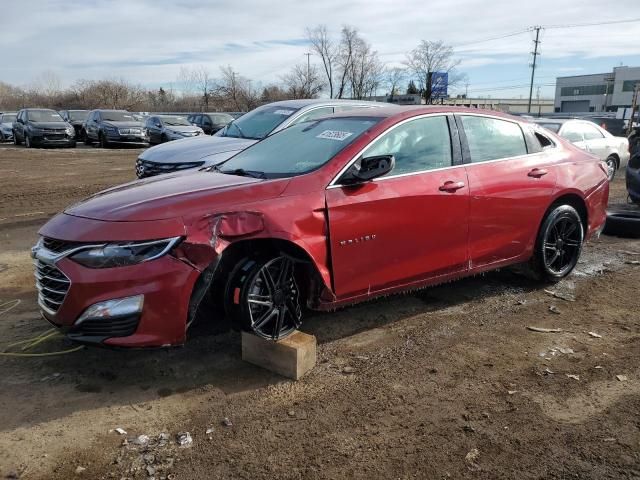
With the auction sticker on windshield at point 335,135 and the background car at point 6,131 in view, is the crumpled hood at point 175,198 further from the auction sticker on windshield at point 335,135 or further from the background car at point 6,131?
the background car at point 6,131

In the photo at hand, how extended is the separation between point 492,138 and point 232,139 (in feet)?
14.4

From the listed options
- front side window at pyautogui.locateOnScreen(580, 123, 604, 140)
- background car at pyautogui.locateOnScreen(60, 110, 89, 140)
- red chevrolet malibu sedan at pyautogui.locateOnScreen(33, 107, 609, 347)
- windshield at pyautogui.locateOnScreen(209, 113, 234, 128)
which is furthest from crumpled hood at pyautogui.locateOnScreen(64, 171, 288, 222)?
background car at pyautogui.locateOnScreen(60, 110, 89, 140)

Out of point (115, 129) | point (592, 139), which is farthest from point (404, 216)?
point (115, 129)

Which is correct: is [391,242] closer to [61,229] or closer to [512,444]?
[512,444]

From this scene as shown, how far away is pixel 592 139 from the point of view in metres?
13.4

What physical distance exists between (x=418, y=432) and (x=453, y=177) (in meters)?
2.19

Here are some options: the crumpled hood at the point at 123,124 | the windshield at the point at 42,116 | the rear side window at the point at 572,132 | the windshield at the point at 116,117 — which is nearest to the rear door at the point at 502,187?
the rear side window at the point at 572,132

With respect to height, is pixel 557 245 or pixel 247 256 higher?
pixel 247 256

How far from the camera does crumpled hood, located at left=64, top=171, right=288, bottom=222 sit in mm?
3434

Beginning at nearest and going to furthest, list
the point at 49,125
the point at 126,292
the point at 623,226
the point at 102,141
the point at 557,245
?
the point at 126,292 → the point at 557,245 → the point at 623,226 → the point at 49,125 → the point at 102,141

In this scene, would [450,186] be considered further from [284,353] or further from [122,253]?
[122,253]

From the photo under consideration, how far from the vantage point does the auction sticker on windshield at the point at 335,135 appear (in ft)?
14.1

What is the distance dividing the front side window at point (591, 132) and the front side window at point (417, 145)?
10038mm

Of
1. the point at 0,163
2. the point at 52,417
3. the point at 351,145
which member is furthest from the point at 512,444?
the point at 0,163
